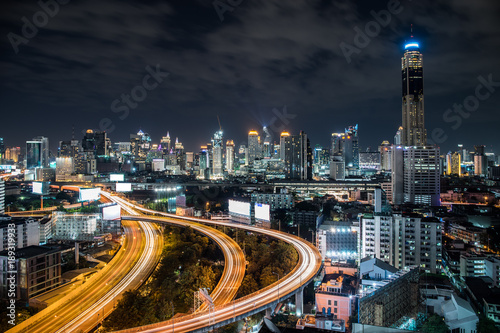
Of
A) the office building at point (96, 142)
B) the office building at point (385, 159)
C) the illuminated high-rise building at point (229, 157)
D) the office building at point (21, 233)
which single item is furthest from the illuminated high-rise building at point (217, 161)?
the office building at point (21, 233)

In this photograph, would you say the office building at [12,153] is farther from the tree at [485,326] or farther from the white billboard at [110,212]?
the tree at [485,326]

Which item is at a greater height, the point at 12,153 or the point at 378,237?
the point at 12,153

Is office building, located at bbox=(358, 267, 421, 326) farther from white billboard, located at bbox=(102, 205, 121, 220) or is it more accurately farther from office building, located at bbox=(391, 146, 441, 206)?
office building, located at bbox=(391, 146, 441, 206)

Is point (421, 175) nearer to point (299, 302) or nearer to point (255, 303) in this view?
point (299, 302)

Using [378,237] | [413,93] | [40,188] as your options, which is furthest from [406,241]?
[413,93]

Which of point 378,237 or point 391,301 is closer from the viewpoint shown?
point 391,301

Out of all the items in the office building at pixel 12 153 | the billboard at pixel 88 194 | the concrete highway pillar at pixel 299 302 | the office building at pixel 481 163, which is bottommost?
the concrete highway pillar at pixel 299 302

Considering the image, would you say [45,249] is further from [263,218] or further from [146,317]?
[263,218]

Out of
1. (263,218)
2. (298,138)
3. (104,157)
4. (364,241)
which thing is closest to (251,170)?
(298,138)
